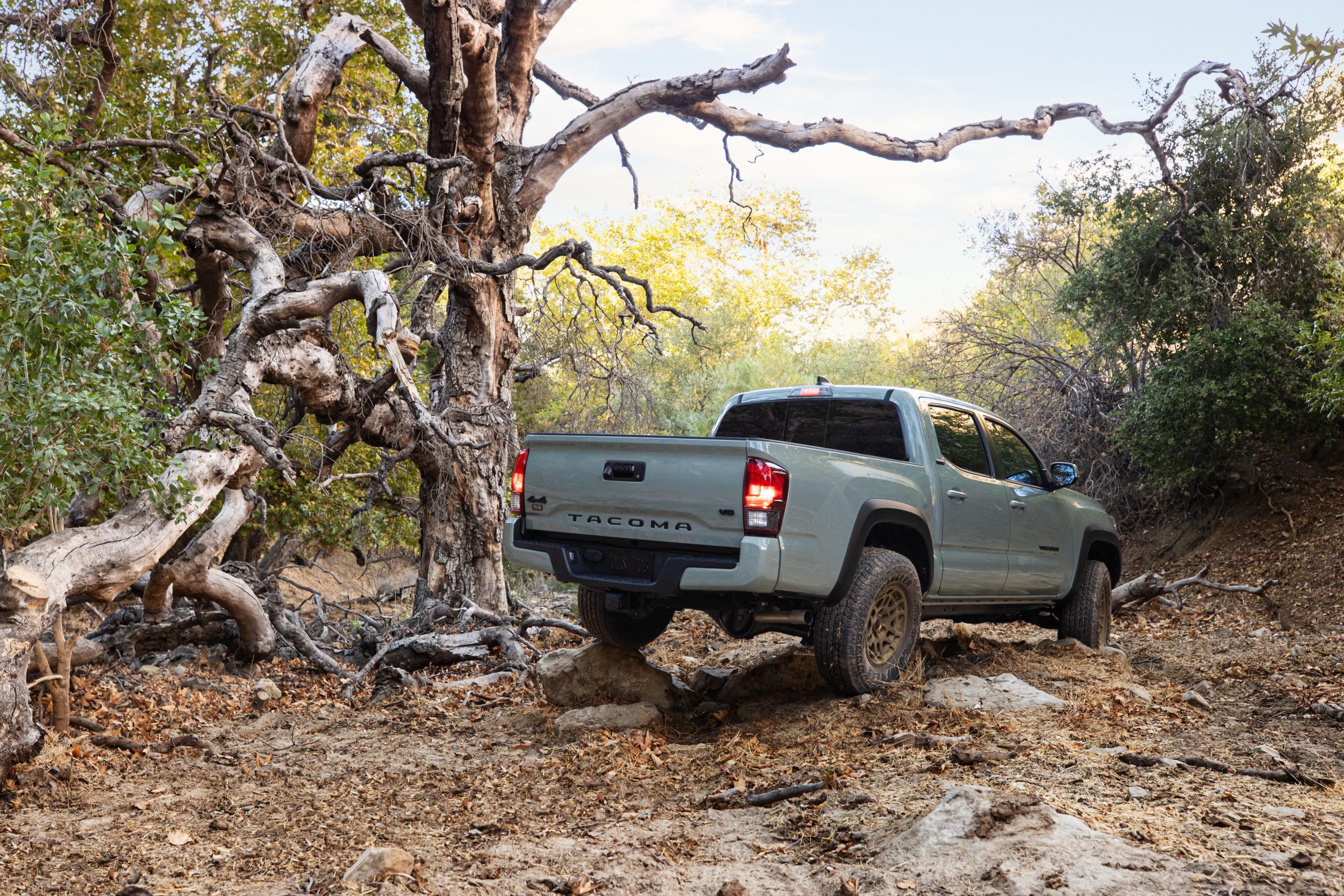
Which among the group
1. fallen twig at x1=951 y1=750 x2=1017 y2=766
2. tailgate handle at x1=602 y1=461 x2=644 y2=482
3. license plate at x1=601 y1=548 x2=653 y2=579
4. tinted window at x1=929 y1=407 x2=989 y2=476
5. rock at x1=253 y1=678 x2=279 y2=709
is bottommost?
rock at x1=253 y1=678 x2=279 y2=709

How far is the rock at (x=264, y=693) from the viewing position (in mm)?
7312

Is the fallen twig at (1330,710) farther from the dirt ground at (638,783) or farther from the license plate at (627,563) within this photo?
the license plate at (627,563)

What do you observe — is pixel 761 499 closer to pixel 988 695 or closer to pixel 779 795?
pixel 779 795

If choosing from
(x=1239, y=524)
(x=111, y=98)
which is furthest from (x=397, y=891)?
(x=1239, y=524)

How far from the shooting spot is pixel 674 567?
563 cm

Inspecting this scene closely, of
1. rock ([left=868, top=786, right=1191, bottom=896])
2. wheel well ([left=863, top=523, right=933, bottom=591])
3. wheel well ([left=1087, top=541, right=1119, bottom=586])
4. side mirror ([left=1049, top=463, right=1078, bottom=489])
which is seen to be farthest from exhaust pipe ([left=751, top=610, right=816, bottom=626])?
wheel well ([left=1087, top=541, right=1119, bottom=586])

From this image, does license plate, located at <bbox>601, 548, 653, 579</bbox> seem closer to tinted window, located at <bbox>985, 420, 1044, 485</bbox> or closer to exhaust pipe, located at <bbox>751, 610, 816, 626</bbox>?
exhaust pipe, located at <bbox>751, 610, 816, 626</bbox>

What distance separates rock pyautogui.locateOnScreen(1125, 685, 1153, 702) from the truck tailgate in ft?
10.3

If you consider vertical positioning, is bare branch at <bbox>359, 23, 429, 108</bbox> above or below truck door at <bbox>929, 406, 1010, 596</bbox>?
above

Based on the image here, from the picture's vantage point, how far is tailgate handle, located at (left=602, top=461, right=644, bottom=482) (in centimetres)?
583

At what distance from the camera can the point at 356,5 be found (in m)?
13.8

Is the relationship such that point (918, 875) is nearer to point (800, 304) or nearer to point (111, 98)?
point (111, 98)

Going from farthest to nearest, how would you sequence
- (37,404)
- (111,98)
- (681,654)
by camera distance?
(111,98) → (681,654) → (37,404)

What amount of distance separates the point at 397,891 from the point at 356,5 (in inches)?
523
